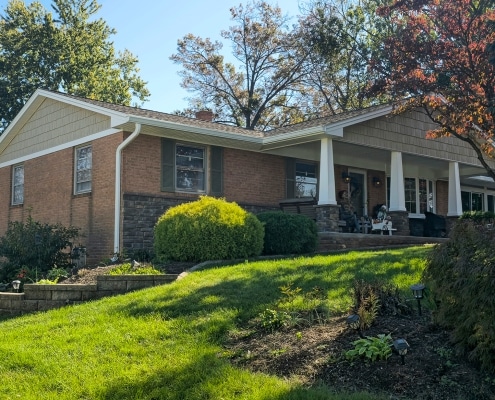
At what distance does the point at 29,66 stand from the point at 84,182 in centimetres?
1944

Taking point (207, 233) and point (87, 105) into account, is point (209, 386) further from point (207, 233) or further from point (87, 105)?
point (87, 105)

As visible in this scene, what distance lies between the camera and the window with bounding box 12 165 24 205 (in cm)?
1810

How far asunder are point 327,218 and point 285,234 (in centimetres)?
270

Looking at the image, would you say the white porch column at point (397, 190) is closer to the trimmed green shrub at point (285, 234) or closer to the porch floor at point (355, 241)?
the porch floor at point (355, 241)

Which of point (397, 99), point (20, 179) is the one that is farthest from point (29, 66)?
point (397, 99)

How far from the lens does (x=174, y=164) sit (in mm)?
14305

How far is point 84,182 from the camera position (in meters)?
15.1

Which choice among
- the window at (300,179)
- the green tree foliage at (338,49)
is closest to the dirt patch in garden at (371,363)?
the window at (300,179)

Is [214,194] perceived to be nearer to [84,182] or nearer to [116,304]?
[84,182]

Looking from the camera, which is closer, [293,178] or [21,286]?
[21,286]

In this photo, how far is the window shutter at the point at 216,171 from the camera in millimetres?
15016

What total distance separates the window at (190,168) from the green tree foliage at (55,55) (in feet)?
64.1

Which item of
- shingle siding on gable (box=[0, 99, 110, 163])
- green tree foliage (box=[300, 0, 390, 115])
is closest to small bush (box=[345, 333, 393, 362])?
shingle siding on gable (box=[0, 99, 110, 163])

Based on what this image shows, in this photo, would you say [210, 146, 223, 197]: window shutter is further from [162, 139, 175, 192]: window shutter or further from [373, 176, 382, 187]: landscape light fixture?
[373, 176, 382, 187]: landscape light fixture
